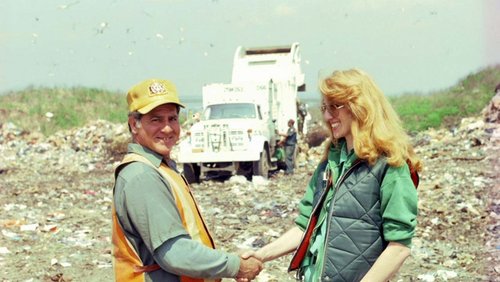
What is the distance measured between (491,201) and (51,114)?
2242 cm

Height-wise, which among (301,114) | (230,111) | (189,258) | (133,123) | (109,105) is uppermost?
(133,123)

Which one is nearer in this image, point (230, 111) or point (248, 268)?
point (248, 268)

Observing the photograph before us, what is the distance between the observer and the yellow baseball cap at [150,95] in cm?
248

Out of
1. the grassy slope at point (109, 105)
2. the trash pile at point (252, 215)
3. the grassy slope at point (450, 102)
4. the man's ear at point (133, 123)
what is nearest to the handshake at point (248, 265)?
the man's ear at point (133, 123)

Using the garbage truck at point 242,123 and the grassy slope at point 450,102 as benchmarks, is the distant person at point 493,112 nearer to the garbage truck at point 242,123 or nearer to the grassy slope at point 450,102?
the grassy slope at point 450,102

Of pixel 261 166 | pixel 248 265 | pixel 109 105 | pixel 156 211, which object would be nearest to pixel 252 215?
pixel 261 166

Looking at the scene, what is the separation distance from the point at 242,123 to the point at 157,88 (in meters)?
10.9

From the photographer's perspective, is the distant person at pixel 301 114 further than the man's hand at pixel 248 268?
Yes

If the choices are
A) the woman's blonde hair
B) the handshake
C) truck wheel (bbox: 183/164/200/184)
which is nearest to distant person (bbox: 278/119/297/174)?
truck wheel (bbox: 183/164/200/184)

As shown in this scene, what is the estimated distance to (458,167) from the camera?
12.5m

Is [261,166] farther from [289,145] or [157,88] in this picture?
[157,88]

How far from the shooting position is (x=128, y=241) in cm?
241

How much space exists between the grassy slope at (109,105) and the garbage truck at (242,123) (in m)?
8.09

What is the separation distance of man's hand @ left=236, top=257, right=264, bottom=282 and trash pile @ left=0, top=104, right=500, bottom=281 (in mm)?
3280
